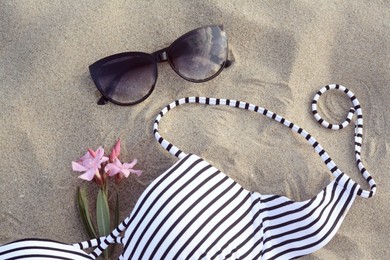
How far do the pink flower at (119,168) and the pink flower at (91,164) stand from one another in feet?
0.07

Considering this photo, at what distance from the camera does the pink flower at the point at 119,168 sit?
1.37m

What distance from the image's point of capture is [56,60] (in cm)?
150

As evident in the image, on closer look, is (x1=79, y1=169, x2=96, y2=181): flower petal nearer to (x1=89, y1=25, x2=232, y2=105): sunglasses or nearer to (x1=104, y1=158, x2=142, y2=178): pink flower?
(x1=104, y1=158, x2=142, y2=178): pink flower

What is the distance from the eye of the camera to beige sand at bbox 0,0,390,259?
144cm

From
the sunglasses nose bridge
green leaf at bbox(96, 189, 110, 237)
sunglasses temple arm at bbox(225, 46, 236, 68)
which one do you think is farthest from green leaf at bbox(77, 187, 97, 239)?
sunglasses temple arm at bbox(225, 46, 236, 68)

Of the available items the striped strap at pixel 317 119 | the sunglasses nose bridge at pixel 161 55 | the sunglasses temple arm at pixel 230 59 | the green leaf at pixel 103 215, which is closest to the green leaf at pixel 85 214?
the green leaf at pixel 103 215

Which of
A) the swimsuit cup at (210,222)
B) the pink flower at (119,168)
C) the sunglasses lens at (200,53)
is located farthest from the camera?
the sunglasses lens at (200,53)

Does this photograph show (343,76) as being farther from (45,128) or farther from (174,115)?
(45,128)

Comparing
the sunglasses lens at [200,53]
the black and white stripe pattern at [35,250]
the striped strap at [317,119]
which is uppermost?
the sunglasses lens at [200,53]

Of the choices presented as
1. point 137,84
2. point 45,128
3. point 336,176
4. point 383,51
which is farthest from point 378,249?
point 45,128

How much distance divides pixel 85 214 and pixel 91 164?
0.45ft

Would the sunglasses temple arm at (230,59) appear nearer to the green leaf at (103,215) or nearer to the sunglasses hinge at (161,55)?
the sunglasses hinge at (161,55)

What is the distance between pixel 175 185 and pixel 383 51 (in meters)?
0.74

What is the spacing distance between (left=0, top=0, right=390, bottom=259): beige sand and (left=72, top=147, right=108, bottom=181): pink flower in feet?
0.28
